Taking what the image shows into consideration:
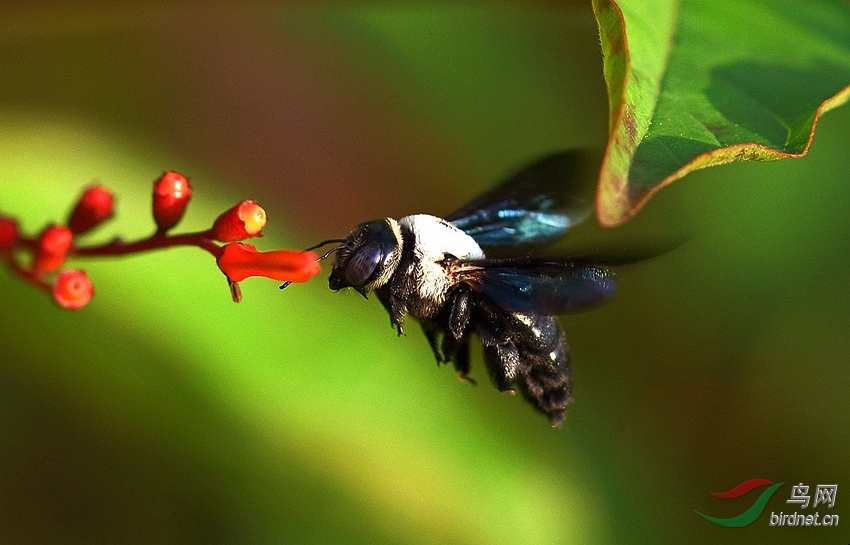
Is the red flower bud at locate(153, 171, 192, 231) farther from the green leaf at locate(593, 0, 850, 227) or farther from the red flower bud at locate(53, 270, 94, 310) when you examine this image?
the green leaf at locate(593, 0, 850, 227)

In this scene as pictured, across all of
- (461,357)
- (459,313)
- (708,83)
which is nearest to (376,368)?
(461,357)

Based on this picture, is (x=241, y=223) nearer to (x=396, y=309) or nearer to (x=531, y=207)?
(x=396, y=309)

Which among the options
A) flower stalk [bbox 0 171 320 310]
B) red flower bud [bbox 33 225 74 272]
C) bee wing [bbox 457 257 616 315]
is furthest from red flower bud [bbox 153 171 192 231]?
bee wing [bbox 457 257 616 315]

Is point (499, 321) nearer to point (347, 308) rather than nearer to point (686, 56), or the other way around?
point (686, 56)

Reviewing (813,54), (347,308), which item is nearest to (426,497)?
(347,308)

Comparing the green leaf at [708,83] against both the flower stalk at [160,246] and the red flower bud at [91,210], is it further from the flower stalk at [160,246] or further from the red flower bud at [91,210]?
the red flower bud at [91,210]

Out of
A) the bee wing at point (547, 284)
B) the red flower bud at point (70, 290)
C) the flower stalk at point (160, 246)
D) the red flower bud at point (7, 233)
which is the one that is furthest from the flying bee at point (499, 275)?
the red flower bud at point (7, 233)
